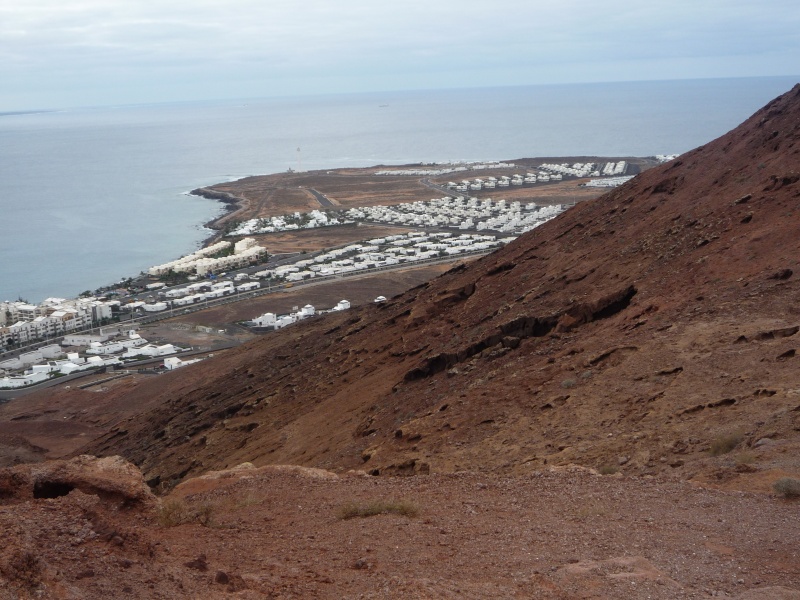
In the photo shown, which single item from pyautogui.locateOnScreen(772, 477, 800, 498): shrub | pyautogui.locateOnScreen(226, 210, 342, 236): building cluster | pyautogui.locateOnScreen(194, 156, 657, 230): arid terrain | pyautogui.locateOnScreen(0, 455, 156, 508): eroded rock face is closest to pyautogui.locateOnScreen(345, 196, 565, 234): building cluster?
pyautogui.locateOnScreen(226, 210, 342, 236): building cluster

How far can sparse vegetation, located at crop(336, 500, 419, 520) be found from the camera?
27.2 feet

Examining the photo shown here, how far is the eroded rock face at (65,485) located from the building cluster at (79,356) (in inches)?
1171

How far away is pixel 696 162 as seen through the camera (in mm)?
23078

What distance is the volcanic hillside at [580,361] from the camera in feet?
33.8

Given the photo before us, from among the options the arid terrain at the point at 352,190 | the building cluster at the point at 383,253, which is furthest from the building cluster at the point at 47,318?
the arid terrain at the point at 352,190

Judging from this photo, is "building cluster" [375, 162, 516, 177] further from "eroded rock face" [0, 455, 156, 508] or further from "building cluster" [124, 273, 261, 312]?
"eroded rock face" [0, 455, 156, 508]

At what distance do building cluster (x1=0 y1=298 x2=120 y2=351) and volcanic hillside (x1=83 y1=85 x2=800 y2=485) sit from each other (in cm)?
2665

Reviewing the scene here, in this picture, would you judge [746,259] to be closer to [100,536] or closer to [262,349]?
[100,536]

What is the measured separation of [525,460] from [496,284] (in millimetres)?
11178

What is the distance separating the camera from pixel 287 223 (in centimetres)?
8544

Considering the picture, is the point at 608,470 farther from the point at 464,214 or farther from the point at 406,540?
the point at 464,214

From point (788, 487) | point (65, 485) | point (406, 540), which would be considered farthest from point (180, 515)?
point (788, 487)

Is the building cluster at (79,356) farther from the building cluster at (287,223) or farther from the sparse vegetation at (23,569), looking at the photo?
the building cluster at (287,223)

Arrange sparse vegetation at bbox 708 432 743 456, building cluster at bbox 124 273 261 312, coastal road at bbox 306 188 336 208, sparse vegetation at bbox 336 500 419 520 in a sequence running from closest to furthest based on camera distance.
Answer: sparse vegetation at bbox 336 500 419 520 → sparse vegetation at bbox 708 432 743 456 → building cluster at bbox 124 273 261 312 → coastal road at bbox 306 188 336 208
